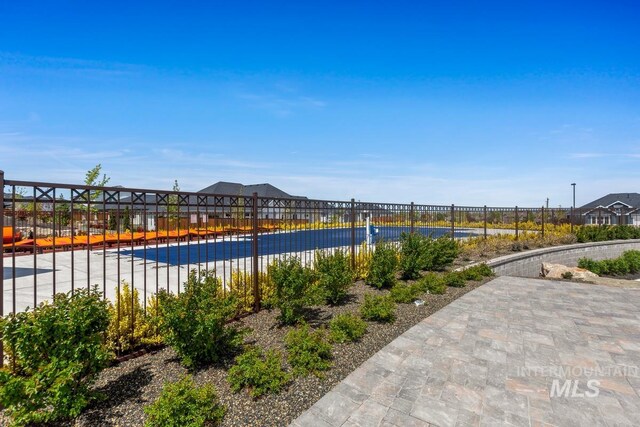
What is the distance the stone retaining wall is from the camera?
455 inches

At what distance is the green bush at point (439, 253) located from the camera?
30.9ft

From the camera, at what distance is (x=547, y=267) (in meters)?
11.8

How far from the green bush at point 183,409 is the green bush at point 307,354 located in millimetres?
1019

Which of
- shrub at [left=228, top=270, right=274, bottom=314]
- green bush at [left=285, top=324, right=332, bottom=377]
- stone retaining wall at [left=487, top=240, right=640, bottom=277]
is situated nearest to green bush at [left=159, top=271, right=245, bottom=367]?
green bush at [left=285, top=324, right=332, bottom=377]

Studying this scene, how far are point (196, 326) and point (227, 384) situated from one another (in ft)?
2.34

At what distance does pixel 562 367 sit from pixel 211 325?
4.30 metres

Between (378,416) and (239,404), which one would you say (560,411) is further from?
(239,404)

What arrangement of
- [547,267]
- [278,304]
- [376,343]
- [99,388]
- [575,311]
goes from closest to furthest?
[99,388] → [376,343] → [278,304] → [575,311] → [547,267]

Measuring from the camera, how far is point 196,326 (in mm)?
3516

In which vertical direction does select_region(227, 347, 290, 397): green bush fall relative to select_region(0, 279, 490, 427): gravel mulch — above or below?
above

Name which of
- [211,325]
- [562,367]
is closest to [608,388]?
[562,367]

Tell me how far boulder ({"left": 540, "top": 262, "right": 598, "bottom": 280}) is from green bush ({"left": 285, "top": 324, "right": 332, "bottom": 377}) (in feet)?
33.5

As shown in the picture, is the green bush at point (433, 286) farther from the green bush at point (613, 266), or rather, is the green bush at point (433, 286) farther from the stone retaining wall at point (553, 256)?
the green bush at point (613, 266)

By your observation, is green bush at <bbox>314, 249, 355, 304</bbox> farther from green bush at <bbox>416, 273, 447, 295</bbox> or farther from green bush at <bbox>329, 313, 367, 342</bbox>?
green bush at <bbox>416, 273, 447, 295</bbox>
